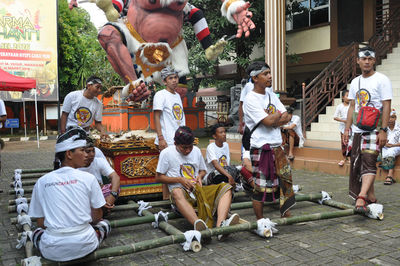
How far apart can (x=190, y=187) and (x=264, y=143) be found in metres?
0.87

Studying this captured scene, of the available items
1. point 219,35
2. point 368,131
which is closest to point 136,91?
point 368,131

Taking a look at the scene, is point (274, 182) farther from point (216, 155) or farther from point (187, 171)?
point (216, 155)

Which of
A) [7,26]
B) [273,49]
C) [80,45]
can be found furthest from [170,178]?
[80,45]

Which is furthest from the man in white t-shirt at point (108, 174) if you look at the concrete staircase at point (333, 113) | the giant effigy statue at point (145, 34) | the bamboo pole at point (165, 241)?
the concrete staircase at point (333, 113)

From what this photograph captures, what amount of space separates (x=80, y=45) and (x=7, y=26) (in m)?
5.12

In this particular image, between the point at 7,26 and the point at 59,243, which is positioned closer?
the point at 59,243

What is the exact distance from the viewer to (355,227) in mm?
3926

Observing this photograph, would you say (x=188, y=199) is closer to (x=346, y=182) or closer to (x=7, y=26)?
(x=346, y=182)

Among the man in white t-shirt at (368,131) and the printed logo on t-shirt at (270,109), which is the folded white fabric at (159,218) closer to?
the printed logo on t-shirt at (270,109)

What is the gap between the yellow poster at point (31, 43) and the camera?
19812mm

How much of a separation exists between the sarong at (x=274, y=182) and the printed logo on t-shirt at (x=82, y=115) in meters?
2.55

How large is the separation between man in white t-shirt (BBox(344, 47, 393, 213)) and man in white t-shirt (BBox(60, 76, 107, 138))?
324cm

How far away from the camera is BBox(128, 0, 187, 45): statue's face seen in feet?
18.0

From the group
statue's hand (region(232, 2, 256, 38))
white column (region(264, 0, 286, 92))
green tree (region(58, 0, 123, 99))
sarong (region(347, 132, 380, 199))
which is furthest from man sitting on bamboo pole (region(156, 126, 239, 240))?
green tree (region(58, 0, 123, 99))
